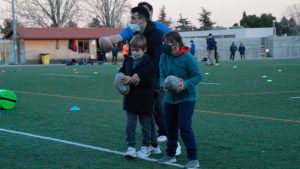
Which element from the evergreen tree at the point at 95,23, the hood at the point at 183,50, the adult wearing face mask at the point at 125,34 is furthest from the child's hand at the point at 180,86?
the evergreen tree at the point at 95,23

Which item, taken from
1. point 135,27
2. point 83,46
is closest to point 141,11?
point 135,27

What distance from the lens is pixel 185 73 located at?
18.5 ft

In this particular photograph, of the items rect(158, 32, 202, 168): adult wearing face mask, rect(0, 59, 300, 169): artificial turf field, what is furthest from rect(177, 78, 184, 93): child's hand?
rect(0, 59, 300, 169): artificial turf field

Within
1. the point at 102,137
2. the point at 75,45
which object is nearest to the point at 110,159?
the point at 102,137

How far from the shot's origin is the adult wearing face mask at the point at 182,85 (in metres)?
5.54

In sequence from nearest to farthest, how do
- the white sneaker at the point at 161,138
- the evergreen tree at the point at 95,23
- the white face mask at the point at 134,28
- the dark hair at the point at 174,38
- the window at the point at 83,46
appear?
the dark hair at the point at 174,38, the white face mask at the point at 134,28, the white sneaker at the point at 161,138, the window at the point at 83,46, the evergreen tree at the point at 95,23

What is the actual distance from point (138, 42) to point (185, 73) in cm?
76

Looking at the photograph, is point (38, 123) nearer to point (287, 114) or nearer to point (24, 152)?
point (24, 152)

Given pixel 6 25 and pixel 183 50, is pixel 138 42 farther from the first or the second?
pixel 6 25

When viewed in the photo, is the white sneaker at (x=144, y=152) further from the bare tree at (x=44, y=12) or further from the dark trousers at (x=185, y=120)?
the bare tree at (x=44, y=12)

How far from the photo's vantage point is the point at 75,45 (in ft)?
175

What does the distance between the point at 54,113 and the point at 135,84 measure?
14.8 ft

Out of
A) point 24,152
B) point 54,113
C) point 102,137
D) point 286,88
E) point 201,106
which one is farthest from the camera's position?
point 286,88

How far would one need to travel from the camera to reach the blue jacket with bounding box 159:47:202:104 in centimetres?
556
